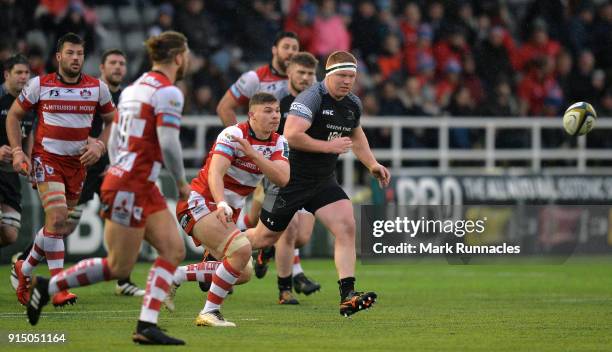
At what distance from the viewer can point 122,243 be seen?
9445 millimetres

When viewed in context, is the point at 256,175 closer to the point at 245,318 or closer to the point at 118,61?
the point at 245,318

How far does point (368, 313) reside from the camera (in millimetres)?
12531

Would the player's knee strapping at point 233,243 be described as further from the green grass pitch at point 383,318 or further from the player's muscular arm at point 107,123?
the player's muscular arm at point 107,123

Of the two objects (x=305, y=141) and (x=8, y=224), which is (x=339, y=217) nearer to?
(x=305, y=141)

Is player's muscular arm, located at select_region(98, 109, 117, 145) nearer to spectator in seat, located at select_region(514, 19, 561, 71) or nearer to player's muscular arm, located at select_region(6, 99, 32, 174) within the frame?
player's muscular arm, located at select_region(6, 99, 32, 174)

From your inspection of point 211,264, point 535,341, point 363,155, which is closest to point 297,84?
point 363,155

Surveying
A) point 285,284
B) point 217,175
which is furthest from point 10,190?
point 217,175

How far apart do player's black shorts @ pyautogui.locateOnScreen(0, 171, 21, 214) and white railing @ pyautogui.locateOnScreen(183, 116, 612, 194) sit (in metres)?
6.54

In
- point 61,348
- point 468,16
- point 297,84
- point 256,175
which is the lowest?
point 61,348

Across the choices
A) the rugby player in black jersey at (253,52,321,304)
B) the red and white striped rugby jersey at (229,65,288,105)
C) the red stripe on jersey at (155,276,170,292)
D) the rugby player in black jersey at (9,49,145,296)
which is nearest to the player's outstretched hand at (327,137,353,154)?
the rugby player in black jersey at (253,52,321,304)

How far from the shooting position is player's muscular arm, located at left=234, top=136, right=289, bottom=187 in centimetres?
1082

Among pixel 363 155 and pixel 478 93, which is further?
pixel 478 93

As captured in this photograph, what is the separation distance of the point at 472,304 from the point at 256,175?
10.5ft

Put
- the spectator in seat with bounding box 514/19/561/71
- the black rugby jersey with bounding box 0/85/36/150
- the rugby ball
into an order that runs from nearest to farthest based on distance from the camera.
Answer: the black rugby jersey with bounding box 0/85/36/150, the rugby ball, the spectator in seat with bounding box 514/19/561/71
